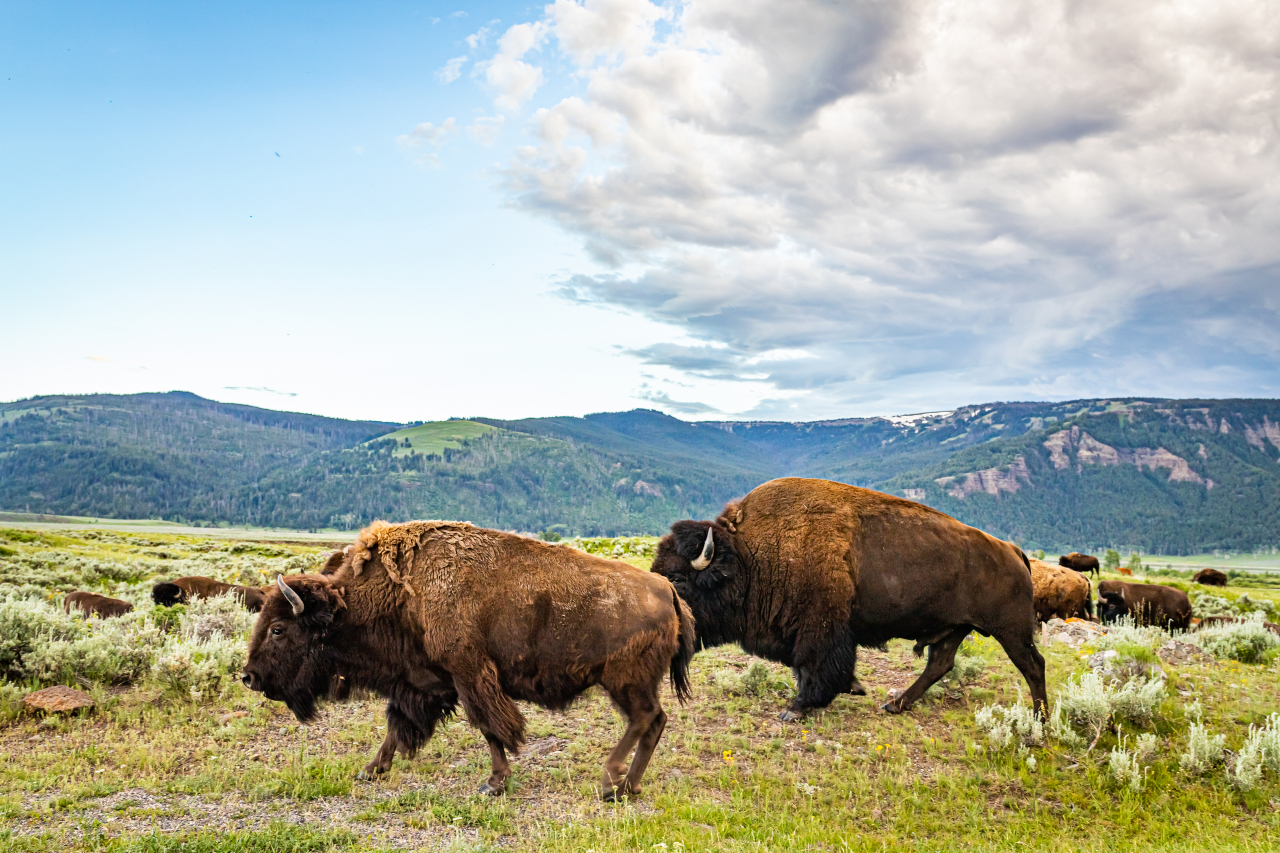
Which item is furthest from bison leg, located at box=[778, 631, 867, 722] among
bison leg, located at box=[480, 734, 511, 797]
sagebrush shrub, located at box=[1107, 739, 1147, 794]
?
bison leg, located at box=[480, 734, 511, 797]

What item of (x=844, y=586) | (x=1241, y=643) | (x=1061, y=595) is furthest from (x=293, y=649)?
(x=1061, y=595)

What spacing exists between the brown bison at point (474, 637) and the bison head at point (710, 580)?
65.3 inches

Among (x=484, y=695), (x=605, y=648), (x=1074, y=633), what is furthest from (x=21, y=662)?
(x=1074, y=633)

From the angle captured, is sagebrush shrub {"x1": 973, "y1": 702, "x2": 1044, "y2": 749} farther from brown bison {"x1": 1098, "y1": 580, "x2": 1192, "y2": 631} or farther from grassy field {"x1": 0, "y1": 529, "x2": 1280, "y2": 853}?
brown bison {"x1": 1098, "y1": 580, "x2": 1192, "y2": 631}

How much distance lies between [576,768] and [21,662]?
7.23m

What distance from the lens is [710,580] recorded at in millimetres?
8602

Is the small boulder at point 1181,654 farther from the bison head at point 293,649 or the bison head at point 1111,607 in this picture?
the bison head at point 293,649

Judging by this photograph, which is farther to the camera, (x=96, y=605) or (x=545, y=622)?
(x=96, y=605)

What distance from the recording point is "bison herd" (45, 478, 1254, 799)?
6.35m

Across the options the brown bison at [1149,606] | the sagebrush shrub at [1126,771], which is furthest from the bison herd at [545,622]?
the brown bison at [1149,606]

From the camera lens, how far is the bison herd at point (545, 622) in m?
6.35

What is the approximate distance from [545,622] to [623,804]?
5.28 ft

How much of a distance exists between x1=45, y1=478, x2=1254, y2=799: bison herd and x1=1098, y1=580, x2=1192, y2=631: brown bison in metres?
13.1

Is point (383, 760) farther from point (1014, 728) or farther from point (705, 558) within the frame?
point (1014, 728)
